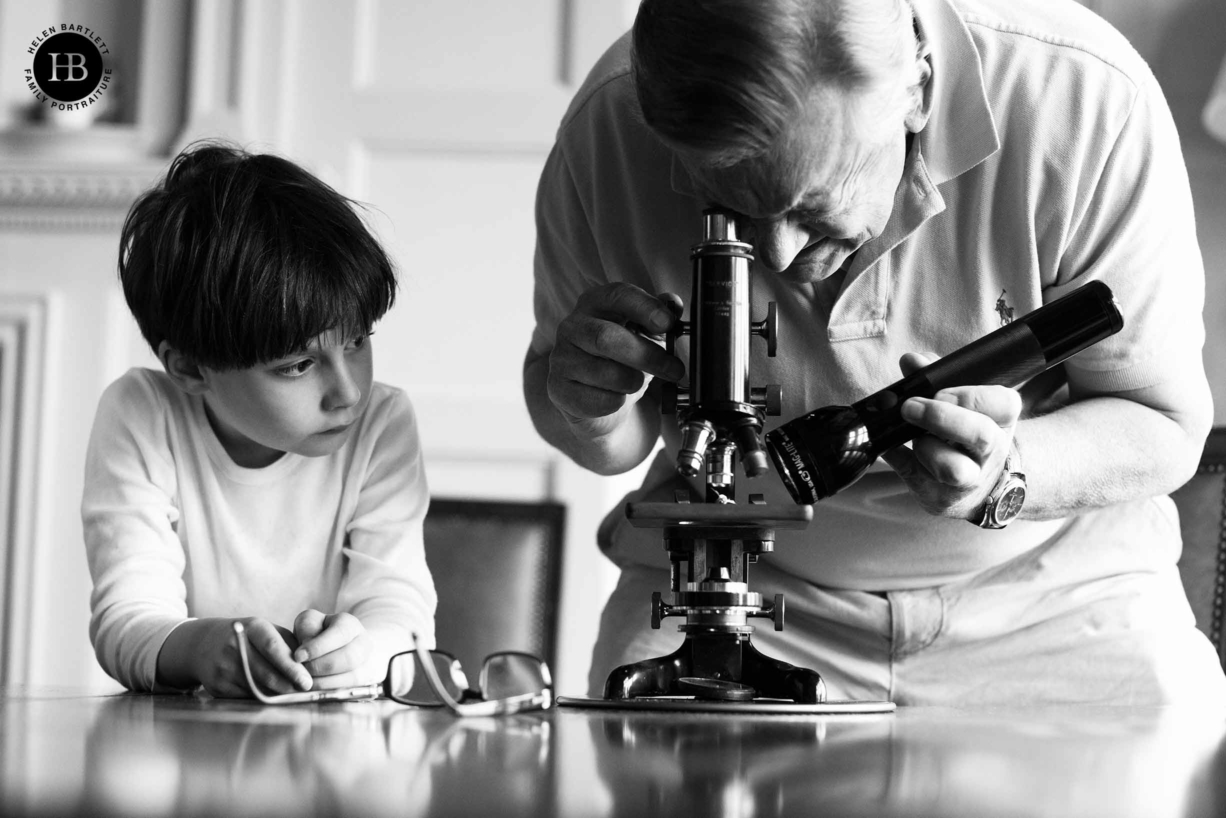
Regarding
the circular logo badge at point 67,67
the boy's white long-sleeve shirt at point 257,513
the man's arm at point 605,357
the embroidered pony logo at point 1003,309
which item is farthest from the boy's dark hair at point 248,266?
the circular logo badge at point 67,67

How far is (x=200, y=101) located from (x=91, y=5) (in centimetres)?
39

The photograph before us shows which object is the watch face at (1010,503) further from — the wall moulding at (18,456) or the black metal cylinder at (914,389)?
the wall moulding at (18,456)

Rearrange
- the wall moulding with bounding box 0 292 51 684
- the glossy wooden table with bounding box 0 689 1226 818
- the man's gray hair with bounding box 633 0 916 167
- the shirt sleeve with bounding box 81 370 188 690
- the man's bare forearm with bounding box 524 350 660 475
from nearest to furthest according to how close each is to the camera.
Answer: the glossy wooden table with bounding box 0 689 1226 818 → the man's gray hair with bounding box 633 0 916 167 → the shirt sleeve with bounding box 81 370 188 690 → the man's bare forearm with bounding box 524 350 660 475 → the wall moulding with bounding box 0 292 51 684

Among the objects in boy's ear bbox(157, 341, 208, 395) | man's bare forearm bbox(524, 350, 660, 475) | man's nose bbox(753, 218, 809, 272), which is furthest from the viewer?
boy's ear bbox(157, 341, 208, 395)

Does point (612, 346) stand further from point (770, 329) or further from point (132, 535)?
point (132, 535)

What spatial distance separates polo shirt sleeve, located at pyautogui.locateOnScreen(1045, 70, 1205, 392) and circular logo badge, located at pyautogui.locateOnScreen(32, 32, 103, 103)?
2.15m

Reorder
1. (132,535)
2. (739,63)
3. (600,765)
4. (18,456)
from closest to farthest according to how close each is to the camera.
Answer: (600,765)
(739,63)
(132,535)
(18,456)

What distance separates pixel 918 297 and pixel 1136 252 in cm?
20

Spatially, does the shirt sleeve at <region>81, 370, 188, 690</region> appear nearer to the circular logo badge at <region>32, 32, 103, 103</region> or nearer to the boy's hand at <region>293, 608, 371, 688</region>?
the boy's hand at <region>293, 608, 371, 688</region>

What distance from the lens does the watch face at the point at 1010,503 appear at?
103 centimetres

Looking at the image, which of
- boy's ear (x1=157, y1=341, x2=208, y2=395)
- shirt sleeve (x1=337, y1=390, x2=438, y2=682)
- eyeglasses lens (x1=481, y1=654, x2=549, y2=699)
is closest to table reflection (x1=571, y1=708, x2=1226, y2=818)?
eyeglasses lens (x1=481, y1=654, x2=549, y2=699)

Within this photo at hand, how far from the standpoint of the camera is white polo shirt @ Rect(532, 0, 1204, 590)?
3.93 feet

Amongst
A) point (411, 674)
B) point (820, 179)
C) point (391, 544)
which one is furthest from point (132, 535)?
point (820, 179)

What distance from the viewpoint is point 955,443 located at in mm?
920
